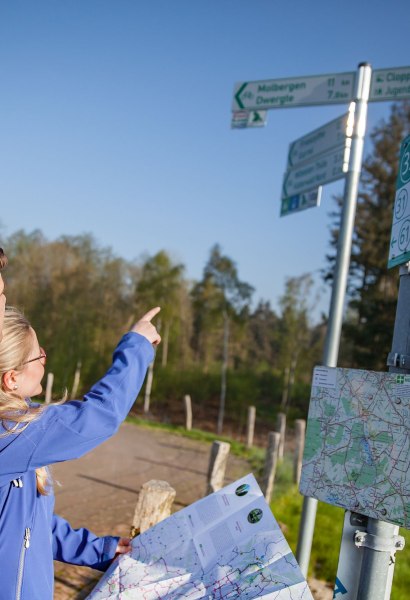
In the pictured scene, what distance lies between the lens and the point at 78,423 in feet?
5.52

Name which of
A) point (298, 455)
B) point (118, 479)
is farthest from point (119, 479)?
point (298, 455)

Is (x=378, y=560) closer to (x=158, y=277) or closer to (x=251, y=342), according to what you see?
(x=158, y=277)

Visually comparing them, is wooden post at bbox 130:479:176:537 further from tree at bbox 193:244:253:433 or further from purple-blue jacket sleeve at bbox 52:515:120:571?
tree at bbox 193:244:253:433

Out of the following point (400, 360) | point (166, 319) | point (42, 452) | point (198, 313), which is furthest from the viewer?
point (198, 313)

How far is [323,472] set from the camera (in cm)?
184

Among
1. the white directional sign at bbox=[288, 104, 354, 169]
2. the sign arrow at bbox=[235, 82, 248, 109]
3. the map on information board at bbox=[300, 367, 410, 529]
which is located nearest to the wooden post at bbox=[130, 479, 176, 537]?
the map on information board at bbox=[300, 367, 410, 529]

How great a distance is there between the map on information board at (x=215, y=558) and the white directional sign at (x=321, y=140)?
233 centimetres

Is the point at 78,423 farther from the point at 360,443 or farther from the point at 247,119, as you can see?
the point at 247,119

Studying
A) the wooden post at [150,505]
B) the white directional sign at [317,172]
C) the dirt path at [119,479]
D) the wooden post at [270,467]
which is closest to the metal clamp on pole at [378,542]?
the wooden post at [150,505]

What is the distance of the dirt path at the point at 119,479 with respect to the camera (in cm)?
468

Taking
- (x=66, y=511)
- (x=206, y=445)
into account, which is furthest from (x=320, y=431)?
(x=206, y=445)

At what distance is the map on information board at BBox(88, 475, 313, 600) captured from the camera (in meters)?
1.72

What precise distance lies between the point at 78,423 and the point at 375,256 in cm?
1995

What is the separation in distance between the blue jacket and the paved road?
2783 mm
